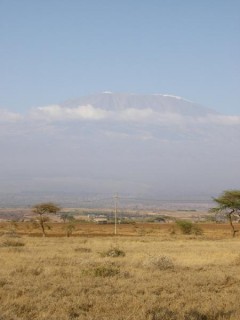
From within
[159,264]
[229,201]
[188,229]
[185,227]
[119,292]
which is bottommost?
[188,229]

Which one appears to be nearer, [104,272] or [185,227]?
[104,272]

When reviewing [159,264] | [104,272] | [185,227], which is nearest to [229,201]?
[185,227]

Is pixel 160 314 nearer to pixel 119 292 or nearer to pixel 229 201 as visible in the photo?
pixel 119 292

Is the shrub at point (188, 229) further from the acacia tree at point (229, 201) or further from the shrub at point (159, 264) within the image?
the shrub at point (159, 264)

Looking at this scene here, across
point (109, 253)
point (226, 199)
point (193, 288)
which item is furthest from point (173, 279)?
point (226, 199)

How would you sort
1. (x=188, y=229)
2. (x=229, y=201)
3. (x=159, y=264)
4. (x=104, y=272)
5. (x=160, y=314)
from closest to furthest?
(x=160, y=314)
(x=104, y=272)
(x=159, y=264)
(x=229, y=201)
(x=188, y=229)

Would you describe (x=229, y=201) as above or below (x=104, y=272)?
above

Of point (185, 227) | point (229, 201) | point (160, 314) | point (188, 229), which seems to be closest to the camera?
point (160, 314)

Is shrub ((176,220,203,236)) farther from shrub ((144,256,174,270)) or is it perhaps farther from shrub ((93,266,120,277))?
shrub ((93,266,120,277))

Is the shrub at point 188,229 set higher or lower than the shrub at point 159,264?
lower

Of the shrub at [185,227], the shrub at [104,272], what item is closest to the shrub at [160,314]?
the shrub at [104,272]

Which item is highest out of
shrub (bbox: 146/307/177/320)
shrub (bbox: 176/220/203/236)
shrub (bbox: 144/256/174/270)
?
shrub (bbox: 146/307/177/320)

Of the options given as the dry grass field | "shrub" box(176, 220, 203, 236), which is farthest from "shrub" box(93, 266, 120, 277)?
"shrub" box(176, 220, 203, 236)

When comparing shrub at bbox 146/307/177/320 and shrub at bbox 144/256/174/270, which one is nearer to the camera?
shrub at bbox 146/307/177/320
